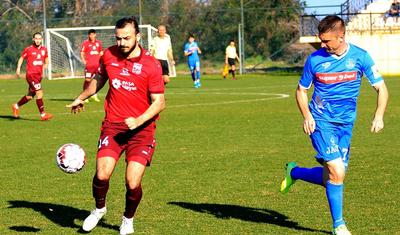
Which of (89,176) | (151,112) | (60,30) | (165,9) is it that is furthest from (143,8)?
(151,112)

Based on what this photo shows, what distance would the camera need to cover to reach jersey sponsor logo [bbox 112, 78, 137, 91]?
7.43 meters

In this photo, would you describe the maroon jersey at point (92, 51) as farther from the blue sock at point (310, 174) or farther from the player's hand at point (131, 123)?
the player's hand at point (131, 123)

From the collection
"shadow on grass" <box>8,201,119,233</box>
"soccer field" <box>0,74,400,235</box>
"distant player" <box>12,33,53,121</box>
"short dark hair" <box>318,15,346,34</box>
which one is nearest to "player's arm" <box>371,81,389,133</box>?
"short dark hair" <box>318,15,346,34</box>

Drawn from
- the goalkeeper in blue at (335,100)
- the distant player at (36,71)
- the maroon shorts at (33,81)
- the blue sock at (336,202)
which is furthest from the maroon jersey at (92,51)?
the blue sock at (336,202)

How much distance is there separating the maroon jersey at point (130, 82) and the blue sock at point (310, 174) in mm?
1601

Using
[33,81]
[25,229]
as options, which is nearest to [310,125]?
[25,229]

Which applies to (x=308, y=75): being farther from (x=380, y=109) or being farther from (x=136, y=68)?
(x=136, y=68)

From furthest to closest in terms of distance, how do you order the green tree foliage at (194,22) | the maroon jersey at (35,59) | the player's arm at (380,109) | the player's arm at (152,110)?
the green tree foliage at (194,22), the maroon jersey at (35,59), the player's arm at (380,109), the player's arm at (152,110)

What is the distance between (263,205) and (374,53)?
115ft

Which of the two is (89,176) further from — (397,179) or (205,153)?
(397,179)

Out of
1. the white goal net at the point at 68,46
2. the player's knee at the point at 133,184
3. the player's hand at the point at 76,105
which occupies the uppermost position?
the player's hand at the point at 76,105

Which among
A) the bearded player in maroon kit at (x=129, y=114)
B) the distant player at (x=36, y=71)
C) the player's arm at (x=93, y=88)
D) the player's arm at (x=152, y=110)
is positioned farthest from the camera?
the distant player at (x=36, y=71)

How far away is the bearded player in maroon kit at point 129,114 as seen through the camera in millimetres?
7406

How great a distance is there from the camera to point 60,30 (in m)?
46.9
